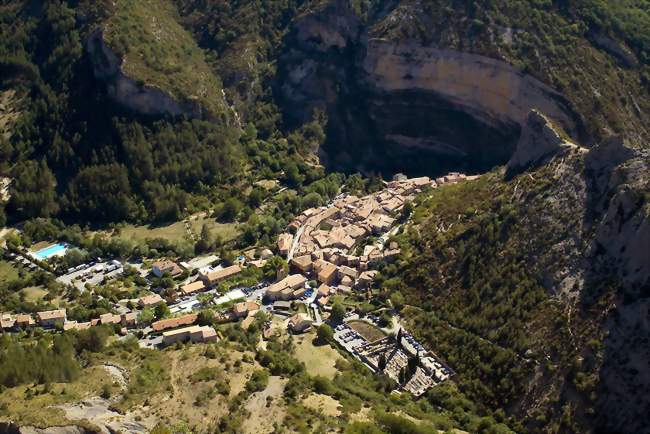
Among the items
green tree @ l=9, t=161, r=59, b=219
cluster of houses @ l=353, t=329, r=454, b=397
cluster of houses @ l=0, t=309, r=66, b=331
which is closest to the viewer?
cluster of houses @ l=353, t=329, r=454, b=397

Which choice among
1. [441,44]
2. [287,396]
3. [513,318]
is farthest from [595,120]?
[287,396]

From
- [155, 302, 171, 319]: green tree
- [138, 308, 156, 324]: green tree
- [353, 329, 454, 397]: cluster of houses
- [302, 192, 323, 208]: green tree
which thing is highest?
[302, 192, 323, 208]: green tree

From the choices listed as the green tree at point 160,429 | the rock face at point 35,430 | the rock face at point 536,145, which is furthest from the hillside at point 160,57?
the rock face at point 35,430

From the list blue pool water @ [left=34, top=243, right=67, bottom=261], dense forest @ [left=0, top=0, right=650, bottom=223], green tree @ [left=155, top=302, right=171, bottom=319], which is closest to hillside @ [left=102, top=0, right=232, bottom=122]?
dense forest @ [left=0, top=0, right=650, bottom=223]

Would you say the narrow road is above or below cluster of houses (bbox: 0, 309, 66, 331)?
above

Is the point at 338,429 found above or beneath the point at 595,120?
beneath

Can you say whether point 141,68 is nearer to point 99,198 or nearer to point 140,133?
point 140,133

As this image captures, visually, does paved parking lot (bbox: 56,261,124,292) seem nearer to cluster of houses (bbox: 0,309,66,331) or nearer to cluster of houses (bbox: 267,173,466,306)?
cluster of houses (bbox: 0,309,66,331)
